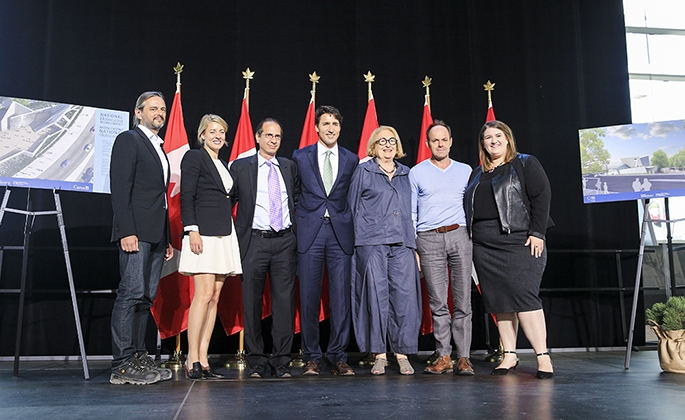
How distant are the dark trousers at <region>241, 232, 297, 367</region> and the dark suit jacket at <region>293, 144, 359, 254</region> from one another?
12 cm

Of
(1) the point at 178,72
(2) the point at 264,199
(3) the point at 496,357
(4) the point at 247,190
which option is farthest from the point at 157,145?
(3) the point at 496,357

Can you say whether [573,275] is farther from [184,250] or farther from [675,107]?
[184,250]

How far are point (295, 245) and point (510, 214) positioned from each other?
4.05 ft

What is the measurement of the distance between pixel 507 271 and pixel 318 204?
1133 millimetres

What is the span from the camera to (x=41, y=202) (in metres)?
4.25

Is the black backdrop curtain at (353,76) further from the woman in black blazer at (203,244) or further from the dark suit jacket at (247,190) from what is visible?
the woman in black blazer at (203,244)

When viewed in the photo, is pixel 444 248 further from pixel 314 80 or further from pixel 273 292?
pixel 314 80

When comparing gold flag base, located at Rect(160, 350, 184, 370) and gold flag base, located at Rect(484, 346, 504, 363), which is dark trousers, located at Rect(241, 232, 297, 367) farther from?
gold flag base, located at Rect(484, 346, 504, 363)

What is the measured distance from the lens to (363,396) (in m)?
2.45

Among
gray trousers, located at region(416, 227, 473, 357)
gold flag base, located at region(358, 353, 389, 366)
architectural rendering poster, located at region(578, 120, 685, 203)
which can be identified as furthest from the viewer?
gold flag base, located at region(358, 353, 389, 366)

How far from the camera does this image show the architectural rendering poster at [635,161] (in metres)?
3.71

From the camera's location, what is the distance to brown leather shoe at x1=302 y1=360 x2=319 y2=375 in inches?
127

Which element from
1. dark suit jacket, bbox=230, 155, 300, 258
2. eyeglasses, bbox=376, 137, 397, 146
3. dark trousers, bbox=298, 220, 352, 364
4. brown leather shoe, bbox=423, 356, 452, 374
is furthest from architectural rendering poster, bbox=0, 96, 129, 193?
brown leather shoe, bbox=423, 356, 452, 374

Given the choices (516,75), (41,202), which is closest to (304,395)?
(41,202)
